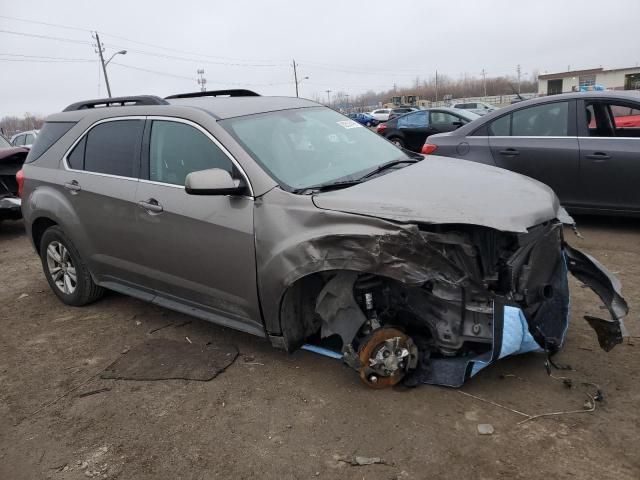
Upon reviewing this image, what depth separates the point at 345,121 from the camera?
4.32 metres

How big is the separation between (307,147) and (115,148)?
5.21ft

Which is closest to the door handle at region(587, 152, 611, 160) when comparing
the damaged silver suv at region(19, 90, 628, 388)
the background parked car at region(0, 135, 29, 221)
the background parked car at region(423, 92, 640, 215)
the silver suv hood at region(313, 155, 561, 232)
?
the background parked car at region(423, 92, 640, 215)

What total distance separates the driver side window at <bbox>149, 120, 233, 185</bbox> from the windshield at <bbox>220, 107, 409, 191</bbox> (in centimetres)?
18

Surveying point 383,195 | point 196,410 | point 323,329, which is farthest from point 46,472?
point 383,195

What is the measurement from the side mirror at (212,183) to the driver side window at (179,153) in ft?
0.52

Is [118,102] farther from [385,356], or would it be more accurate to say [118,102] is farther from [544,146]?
[544,146]

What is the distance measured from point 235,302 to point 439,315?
4.26ft

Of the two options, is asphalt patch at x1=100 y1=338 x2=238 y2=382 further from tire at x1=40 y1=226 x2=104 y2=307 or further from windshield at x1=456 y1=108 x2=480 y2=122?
windshield at x1=456 y1=108 x2=480 y2=122

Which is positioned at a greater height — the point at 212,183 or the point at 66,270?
the point at 212,183

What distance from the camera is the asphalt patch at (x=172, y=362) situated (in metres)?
3.59

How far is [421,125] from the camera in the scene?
14.6m

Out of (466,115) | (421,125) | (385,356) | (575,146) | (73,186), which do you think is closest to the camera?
(385,356)

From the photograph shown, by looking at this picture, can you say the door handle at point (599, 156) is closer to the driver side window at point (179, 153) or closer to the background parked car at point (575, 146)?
the background parked car at point (575, 146)

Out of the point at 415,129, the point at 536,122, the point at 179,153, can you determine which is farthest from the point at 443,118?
the point at 179,153
